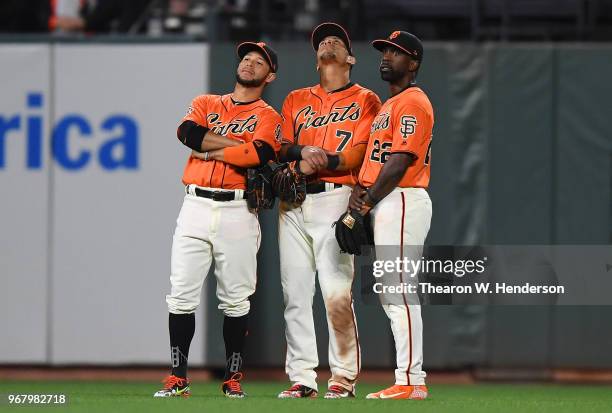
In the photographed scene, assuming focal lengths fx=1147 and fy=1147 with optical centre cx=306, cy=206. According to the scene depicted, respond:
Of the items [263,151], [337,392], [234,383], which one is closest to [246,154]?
[263,151]

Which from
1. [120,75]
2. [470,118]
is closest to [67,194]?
[120,75]

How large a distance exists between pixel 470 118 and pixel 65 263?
315 centimetres

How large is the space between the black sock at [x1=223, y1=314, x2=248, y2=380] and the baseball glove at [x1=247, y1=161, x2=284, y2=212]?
62 centimetres

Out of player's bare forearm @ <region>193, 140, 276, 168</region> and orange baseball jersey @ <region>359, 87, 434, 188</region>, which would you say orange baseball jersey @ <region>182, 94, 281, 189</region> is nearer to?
player's bare forearm @ <region>193, 140, 276, 168</region>

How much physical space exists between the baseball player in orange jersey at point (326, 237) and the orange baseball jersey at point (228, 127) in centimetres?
18

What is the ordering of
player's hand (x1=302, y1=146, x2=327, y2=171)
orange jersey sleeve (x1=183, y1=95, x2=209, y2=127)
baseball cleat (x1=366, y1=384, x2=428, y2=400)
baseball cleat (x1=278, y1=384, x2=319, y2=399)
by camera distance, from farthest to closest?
1. orange jersey sleeve (x1=183, y1=95, x2=209, y2=127)
2. baseball cleat (x1=278, y1=384, x2=319, y2=399)
3. player's hand (x1=302, y1=146, x2=327, y2=171)
4. baseball cleat (x1=366, y1=384, x2=428, y2=400)

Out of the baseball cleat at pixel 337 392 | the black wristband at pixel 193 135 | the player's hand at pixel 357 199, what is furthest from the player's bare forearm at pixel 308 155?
the baseball cleat at pixel 337 392

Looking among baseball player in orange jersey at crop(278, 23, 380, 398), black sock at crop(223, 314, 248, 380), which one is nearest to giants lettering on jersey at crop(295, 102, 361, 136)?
baseball player in orange jersey at crop(278, 23, 380, 398)

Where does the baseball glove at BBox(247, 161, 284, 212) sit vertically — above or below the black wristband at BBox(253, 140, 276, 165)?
below

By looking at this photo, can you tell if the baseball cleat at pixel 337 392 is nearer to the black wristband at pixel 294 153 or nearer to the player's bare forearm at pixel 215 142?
the black wristband at pixel 294 153

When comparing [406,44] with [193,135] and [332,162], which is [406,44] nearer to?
[332,162]

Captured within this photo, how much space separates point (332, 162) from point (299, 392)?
1.26 meters

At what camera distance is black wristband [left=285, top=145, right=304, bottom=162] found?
6156 millimetres

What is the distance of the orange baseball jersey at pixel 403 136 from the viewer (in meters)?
5.88
